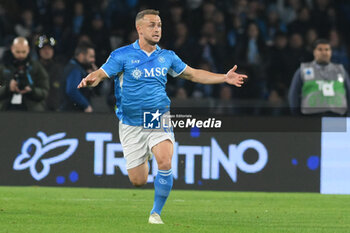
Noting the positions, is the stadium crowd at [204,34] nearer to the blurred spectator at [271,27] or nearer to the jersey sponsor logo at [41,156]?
the blurred spectator at [271,27]

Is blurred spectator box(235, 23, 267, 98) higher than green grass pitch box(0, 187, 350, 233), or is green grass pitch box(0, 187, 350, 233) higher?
blurred spectator box(235, 23, 267, 98)

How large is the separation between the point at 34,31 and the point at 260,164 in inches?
256

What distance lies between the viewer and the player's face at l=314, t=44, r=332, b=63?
14.3 m

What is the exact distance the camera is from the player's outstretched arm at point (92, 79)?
9039 mm

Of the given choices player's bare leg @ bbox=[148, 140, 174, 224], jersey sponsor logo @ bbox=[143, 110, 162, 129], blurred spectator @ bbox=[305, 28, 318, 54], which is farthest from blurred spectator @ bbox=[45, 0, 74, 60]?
player's bare leg @ bbox=[148, 140, 174, 224]

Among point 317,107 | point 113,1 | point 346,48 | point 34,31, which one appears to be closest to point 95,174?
point 317,107

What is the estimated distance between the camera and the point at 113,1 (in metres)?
19.3

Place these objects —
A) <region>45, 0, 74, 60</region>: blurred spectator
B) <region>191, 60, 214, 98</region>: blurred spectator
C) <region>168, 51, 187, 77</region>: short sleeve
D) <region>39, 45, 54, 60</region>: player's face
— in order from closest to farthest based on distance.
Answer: <region>168, 51, 187, 77</region>: short sleeve, <region>39, 45, 54, 60</region>: player's face, <region>191, 60, 214, 98</region>: blurred spectator, <region>45, 0, 74, 60</region>: blurred spectator

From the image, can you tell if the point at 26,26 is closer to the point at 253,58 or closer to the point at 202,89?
the point at 202,89

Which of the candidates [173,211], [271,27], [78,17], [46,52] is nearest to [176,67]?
[173,211]

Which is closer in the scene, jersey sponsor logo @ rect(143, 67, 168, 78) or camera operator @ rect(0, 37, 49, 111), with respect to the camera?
jersey sponsor logo @ rect(143, 67, 168, 78)

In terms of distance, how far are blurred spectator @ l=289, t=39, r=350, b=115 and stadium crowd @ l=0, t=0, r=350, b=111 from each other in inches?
126

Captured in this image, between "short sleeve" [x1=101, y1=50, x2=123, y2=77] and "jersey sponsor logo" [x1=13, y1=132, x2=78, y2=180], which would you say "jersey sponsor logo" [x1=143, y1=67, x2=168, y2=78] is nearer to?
"short sleeve" [x1=101, y1=50, x2=123, y2=77]

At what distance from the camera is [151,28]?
959 centimetres
